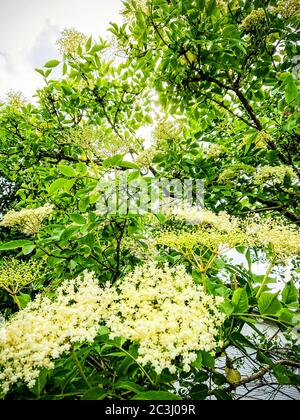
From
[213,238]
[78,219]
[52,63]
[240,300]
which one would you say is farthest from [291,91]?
[52,63]

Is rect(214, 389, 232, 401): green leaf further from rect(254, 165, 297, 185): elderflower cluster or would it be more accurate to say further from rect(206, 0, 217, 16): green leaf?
rect(206, 0, 217, 16): green leaf

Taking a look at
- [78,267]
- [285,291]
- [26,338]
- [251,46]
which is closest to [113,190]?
[78,267]

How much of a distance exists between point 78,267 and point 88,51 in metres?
1.94

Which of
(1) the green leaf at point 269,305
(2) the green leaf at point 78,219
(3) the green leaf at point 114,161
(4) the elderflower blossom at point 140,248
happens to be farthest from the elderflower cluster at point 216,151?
(1) the green leaf at point 269,305

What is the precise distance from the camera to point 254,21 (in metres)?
2.28

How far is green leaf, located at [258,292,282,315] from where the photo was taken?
1.12 meters

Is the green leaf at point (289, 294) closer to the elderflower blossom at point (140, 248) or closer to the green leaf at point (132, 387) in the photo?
the green leaf at point (132, 387)

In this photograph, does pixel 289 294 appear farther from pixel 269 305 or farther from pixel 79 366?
pixel 79 366

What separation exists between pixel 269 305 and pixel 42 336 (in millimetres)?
831

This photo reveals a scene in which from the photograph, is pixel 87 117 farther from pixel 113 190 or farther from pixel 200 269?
pixel 200 269

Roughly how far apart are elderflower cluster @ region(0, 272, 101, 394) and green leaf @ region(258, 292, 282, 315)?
2.04 ft

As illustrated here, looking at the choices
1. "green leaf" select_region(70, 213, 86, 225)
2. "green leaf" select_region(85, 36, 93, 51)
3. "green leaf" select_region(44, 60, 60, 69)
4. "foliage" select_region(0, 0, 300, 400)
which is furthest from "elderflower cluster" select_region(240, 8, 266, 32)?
"green leaf" select_region(70, 213, 86, 225)
